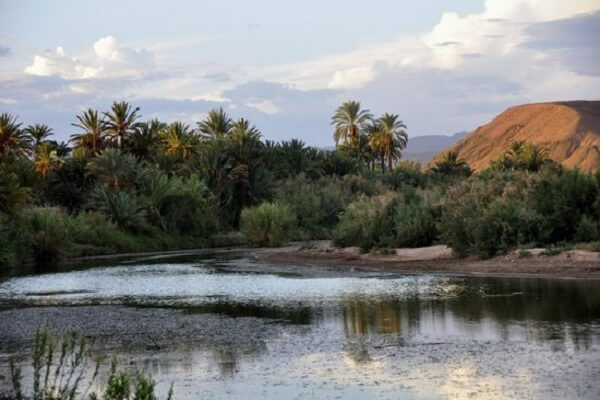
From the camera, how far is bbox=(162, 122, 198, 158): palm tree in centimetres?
8769

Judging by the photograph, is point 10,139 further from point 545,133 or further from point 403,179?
point 545,133

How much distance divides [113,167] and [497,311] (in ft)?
157

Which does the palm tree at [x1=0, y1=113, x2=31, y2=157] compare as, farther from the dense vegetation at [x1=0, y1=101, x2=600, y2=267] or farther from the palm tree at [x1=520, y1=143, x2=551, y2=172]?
the palm tree at [x1=520, y1=143, x2=551, y2=172]

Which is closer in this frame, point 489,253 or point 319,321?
point 319,321

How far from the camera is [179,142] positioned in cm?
8781

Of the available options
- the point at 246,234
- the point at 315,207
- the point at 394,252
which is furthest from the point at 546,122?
the point at 394,252

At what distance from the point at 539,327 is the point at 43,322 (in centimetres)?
1186

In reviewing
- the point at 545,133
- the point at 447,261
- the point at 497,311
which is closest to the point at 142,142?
the point at 447,261

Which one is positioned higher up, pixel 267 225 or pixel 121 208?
pixel 121 208

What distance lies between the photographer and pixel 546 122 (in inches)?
6919

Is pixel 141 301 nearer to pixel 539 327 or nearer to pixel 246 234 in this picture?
pixel 539 327

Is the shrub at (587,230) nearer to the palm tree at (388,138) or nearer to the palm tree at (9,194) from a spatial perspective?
the palm tree at (9,194)

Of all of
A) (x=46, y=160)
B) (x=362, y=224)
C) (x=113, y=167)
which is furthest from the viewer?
(x=46, y=160)

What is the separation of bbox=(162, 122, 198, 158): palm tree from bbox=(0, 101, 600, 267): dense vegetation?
17 centimetres
